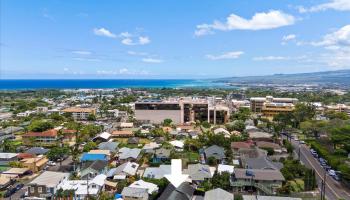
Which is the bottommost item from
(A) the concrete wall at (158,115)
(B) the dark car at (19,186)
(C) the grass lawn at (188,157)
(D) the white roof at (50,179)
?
(B) the dark car at (19,186)

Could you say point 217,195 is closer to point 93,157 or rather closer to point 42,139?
point 93,157

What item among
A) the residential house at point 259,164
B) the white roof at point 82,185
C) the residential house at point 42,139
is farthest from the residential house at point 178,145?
the residential house at point 42,139

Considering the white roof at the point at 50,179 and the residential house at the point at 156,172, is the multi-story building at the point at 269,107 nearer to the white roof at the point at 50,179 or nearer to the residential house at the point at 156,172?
the residential house at the point at 156,172

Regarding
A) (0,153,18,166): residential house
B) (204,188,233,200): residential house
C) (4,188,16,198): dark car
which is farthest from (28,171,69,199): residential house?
(204,188,233,200): residential house

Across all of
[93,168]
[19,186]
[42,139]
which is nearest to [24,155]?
[42,139]

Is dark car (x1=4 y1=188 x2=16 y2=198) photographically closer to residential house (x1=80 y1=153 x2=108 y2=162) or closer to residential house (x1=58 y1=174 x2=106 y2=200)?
residential house (x1=58 y1=174 x2=106 y2=200)

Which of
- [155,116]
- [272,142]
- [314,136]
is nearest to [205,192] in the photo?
[272,142]

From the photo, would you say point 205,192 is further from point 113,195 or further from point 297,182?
point 297,182

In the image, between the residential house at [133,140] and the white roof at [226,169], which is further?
the residential house at [133,140]
